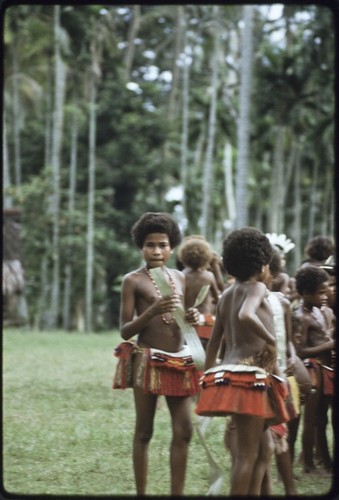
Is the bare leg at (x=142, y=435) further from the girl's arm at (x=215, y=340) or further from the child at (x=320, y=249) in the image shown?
the child at (x=320, y=249)

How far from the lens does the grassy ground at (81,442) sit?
5.31m

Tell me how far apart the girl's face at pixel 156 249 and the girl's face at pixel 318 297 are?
1.16 meters

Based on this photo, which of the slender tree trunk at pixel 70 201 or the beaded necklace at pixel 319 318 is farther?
the slender tree trunk at pixel 70 201

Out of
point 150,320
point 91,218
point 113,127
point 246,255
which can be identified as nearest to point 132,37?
point 113,127

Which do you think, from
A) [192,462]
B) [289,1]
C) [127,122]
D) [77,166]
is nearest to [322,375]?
[192,462]

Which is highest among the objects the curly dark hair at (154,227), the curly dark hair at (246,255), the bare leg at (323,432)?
the curly dark hair at (154,227)

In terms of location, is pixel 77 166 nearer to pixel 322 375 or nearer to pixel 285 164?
pixel 285 164

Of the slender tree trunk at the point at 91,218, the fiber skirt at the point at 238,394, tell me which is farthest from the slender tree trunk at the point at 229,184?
the fiber skirt at the point at 238,394

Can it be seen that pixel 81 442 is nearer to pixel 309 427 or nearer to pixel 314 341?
pixel 309 427

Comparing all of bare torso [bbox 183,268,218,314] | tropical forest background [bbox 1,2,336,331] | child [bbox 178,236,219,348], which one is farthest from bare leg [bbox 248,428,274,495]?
tropical forest background [bbox 1,2,336,331]

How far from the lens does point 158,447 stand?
647 centimetres

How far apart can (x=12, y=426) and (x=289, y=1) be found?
4682mm

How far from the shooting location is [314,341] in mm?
5547

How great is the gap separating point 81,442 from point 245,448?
296cm
